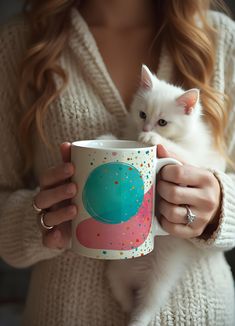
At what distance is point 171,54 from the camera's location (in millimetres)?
917

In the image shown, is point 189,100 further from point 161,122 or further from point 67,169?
point 67,169

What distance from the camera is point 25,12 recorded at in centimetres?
101

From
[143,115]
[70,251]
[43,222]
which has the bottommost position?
[70,251]

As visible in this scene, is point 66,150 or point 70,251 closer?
point 66,150

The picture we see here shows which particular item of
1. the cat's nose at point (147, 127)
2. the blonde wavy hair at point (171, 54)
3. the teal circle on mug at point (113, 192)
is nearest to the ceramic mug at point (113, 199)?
the teal circle on mug at point (113, 192)

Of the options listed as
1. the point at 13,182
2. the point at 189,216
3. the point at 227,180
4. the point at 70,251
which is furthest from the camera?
the point at 13,182

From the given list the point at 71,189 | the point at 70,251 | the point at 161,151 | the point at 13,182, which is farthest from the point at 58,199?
the point at 13,182

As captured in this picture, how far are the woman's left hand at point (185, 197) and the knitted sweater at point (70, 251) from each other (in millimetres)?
74

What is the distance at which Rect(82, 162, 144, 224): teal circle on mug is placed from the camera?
55cm

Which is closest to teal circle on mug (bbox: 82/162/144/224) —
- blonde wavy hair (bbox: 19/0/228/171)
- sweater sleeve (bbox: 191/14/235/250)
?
sweater sleeve (bbox: 191/14/235/250)

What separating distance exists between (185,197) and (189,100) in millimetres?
220

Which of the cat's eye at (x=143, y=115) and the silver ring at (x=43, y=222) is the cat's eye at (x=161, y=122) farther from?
the silver ring at (x=43, y=222)

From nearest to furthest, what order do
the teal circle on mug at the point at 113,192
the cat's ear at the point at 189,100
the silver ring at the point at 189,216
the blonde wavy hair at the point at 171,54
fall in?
the teal circle on mug at the point at 113,192, the silver ring at the point at 189,216, the cat's ear at the point at 189,100, the blonde wavy hair at the point at 171,54

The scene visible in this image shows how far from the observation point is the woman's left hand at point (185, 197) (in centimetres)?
62
